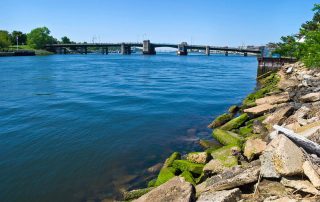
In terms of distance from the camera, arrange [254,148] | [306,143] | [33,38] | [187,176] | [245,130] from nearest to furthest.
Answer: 1. [306,143]
2. [187,176]
3. [254,148]
4. [245,130]
5. [33,38]

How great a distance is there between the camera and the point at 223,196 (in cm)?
727

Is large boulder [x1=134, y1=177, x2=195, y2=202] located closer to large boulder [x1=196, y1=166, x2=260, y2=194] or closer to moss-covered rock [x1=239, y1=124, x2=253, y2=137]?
large boulder [x1=196, y1=166, x2=260, y2=194]

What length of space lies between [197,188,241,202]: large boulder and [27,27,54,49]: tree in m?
190

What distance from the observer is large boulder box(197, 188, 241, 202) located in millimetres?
7217

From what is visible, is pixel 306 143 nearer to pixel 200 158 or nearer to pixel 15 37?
pixel 200 158

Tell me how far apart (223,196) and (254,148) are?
427cm

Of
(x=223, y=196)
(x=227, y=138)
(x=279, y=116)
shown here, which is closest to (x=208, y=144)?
(x=227, y=138)

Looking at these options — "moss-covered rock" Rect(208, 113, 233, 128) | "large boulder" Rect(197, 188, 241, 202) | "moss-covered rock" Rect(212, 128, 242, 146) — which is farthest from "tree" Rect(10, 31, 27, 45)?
"large boulder" Rect(197, 188, 241, 202)

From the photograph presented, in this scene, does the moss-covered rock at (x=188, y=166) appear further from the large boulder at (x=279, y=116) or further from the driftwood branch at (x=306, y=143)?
the large boulder at (x=279, y=116)

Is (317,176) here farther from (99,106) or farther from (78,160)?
(99,106)

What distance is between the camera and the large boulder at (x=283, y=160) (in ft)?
24.8

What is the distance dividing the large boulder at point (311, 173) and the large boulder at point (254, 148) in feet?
10.4

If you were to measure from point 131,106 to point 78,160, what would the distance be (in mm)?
13105

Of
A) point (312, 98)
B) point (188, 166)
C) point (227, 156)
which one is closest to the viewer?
point (227, 156)
